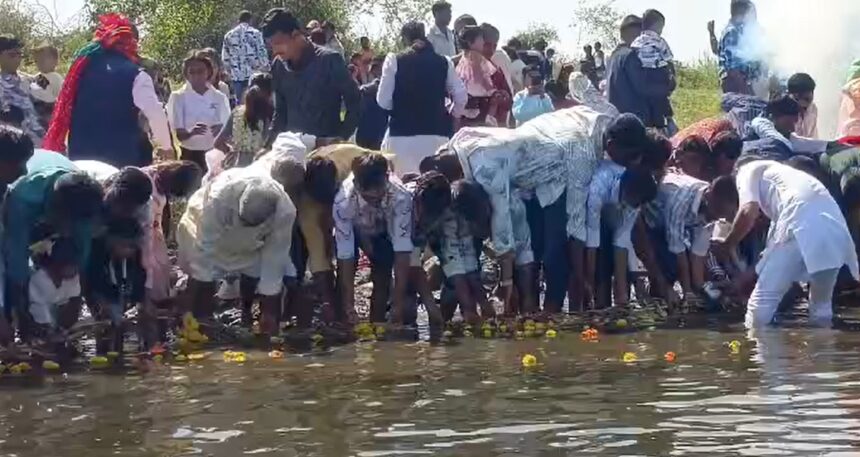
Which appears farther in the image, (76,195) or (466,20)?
(466,20)

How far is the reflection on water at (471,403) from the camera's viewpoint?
766cm

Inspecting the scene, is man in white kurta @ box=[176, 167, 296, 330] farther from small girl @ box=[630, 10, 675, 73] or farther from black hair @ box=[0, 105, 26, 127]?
small girl @ box=[630, 10, 675, 73]

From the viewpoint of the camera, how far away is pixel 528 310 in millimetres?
11898

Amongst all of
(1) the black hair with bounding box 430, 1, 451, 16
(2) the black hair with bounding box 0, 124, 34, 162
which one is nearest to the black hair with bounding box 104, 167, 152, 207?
(2) the black hair with bounding box 0, 124, 34, 162

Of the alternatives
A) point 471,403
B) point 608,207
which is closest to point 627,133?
point 608,207

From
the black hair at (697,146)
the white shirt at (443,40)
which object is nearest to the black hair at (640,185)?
the black hair at (697,146)

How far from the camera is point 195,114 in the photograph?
14625 mm

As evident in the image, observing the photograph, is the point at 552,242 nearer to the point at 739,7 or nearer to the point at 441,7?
the point at 739,7

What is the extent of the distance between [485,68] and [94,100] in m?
4.56

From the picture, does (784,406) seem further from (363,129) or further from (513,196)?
(363,129)

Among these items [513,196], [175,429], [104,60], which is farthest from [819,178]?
[175,429]

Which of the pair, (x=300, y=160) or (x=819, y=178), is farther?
(x=819, y=178)

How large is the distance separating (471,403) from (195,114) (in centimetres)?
671

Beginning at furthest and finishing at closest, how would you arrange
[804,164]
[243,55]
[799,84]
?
[243,55], [799,84], [804,164]
